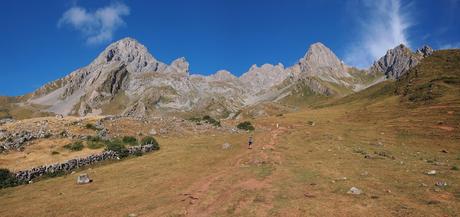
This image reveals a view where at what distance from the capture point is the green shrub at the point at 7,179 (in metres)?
38.3

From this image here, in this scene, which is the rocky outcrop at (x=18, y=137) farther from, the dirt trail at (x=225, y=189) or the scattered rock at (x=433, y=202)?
the scattered rock at (x=433, y=202)

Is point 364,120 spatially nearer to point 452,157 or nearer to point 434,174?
point 452,157

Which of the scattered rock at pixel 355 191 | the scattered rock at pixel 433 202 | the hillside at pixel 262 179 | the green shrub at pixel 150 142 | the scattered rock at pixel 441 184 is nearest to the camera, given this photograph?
the scattered rock at pixel 433 202

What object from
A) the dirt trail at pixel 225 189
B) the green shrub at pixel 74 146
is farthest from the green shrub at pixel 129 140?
the dirt trail at pixel 225 189

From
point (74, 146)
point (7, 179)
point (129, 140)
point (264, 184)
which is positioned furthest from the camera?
point (129, 140)

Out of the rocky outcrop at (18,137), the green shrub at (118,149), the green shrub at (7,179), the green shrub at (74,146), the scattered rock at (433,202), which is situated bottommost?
the scattered rock at (433,202)

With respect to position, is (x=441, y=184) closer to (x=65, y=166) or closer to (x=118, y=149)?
(x=65, y=166)

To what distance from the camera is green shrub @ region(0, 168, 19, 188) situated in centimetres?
3831

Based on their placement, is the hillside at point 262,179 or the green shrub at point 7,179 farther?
the green shrub at point 7,179

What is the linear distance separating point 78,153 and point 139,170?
45.9 feet

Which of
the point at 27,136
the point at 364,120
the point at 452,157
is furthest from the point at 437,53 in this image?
the point at 27,136

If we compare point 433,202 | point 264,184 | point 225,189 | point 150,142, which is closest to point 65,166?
point 150,142

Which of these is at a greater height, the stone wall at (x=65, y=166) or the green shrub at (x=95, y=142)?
the green shrub at (x=95, y=142)

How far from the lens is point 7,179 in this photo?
128ft
